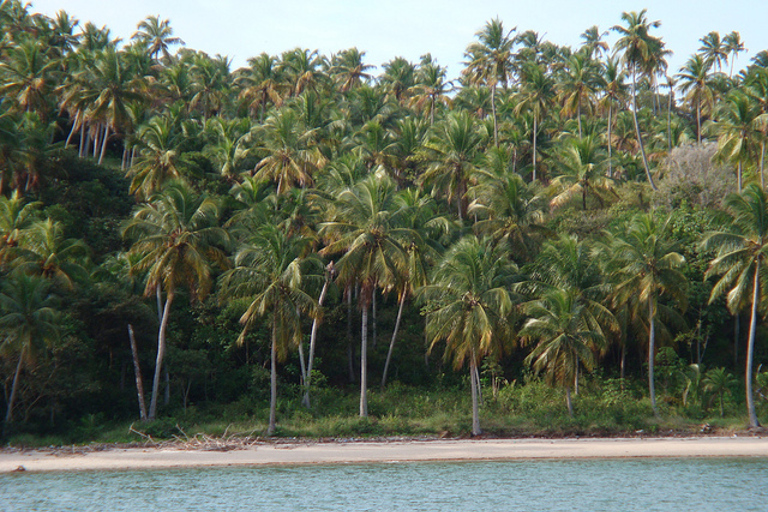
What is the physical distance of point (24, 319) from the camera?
29.0m

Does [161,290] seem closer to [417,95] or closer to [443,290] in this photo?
[443,290]

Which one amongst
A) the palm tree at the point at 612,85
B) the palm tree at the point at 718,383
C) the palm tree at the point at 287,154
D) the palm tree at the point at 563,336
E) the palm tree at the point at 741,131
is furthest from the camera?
the palm tree at the point at 612,85

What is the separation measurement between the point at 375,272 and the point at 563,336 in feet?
32.0

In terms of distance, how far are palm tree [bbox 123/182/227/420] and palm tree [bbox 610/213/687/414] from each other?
20.3 meters

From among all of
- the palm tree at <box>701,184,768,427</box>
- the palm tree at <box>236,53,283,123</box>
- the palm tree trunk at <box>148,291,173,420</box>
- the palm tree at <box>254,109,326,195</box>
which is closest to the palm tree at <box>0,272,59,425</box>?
the palm tree trunk at <box>148,291,173,420</box>

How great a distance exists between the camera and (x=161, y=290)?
120 ft

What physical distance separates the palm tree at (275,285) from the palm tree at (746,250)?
64.0 ft

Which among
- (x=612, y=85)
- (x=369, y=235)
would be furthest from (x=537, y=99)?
(x=369, y=235)

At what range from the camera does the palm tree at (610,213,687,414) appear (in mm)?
33841

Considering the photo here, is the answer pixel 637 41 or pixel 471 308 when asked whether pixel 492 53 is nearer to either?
pixel 637 41

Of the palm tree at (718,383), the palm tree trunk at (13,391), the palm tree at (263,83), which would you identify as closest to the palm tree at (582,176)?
the palm tree at (718,383)

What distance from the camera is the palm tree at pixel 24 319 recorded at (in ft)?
94.1

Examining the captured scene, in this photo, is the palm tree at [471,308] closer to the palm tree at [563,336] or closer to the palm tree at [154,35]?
the palm tree at [563,336]

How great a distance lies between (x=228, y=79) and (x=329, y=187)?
41005mm
